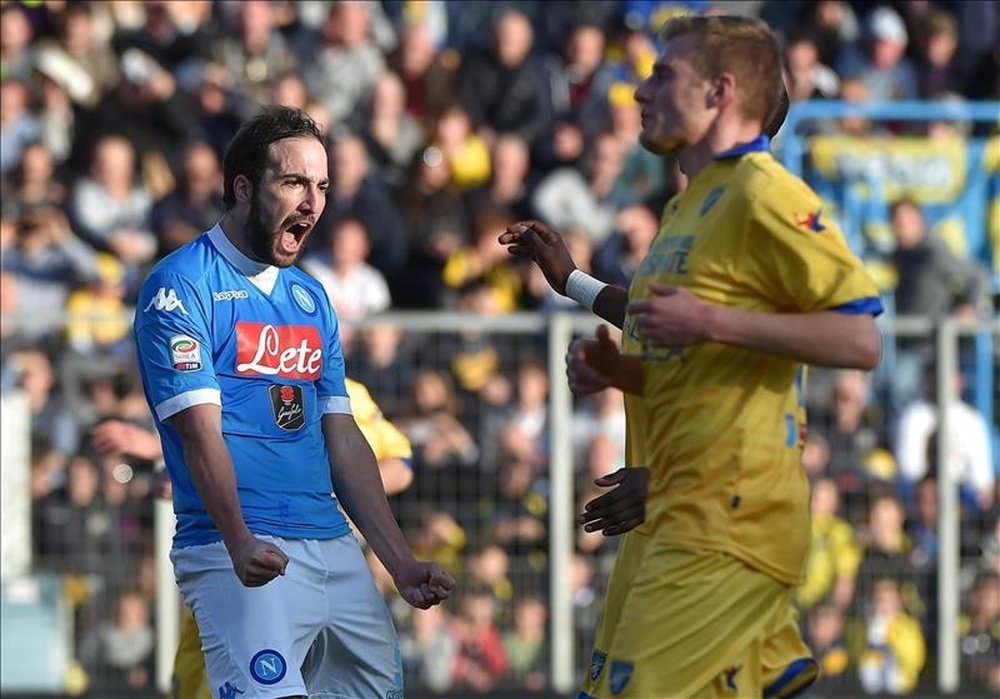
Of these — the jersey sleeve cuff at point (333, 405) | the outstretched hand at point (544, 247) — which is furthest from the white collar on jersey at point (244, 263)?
the outstretched hand at point (544, 247)

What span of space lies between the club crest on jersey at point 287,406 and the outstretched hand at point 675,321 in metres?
1.47

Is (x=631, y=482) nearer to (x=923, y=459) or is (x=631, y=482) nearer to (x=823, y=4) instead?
(x=923, y=459)

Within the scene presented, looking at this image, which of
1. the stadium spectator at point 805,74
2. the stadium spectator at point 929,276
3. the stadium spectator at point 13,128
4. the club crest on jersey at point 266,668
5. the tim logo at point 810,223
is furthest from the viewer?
the stadium spectator at point 805,74

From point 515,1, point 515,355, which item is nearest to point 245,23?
point 515,1

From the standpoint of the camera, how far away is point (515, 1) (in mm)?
13672

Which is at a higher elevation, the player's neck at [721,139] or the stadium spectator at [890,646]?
the player's neck at [721,139]

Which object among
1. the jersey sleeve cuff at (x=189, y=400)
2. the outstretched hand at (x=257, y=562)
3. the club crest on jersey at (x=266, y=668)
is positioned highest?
the jersey sleeve cuff at (x=189, y=400)

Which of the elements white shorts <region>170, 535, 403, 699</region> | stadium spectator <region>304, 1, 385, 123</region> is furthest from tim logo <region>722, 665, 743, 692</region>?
stadium spectator <region>304, 1, 385, 123</region>

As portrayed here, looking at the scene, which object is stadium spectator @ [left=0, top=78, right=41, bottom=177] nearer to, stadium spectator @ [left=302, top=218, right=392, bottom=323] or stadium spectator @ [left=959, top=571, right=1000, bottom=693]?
stadium spectator @ [left=302, top=218, right=392, bottom=323]

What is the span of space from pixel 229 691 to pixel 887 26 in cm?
948

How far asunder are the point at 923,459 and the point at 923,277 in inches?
59.8

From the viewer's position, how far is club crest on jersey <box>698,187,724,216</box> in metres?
4.96

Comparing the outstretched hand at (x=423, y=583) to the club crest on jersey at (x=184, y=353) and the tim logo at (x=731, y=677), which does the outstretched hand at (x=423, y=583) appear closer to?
the club crest on jersey at (x=184, y=353)

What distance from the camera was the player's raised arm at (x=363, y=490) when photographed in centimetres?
584
